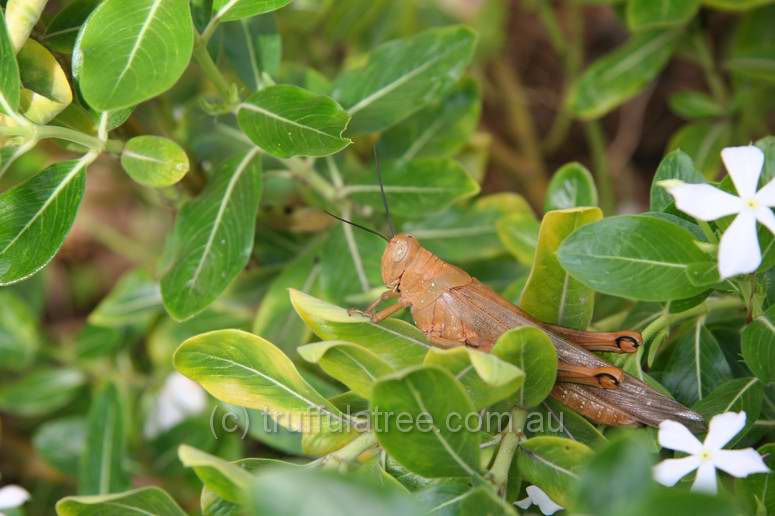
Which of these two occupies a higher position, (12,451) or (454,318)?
(454,318)

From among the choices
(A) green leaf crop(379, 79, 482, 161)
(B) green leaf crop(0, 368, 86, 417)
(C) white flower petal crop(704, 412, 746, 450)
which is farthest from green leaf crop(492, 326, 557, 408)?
(B) green leaf crop(0, 368, 86, 417)

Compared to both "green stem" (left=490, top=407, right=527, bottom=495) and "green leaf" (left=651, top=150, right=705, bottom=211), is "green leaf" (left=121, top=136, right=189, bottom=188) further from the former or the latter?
"green leaf" (left=651, top=150, right=705, bottom=211)

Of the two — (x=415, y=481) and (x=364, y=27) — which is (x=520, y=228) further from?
(x=364, y=27)

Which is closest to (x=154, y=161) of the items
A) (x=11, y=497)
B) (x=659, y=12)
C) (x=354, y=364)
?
(x=354, y=364)

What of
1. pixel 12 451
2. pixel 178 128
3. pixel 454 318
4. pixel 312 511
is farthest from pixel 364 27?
pixel 312 511

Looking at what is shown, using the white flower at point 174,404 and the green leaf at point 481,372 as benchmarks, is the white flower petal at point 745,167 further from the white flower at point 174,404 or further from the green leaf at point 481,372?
the white flower at point 174,404

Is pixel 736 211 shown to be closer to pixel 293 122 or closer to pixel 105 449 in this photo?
pixel 293 122
